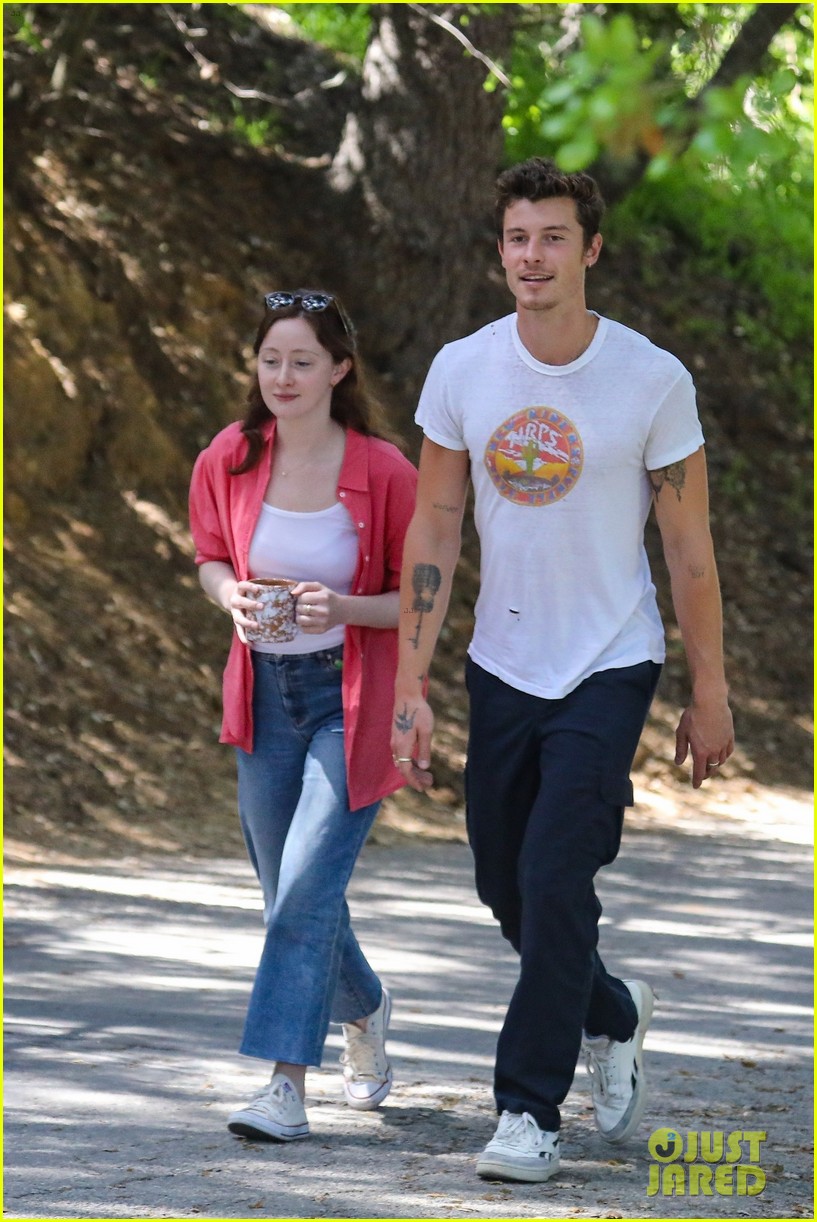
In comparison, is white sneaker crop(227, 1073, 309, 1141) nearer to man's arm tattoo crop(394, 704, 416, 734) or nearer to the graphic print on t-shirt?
man's arm tattoo crop(394, 704, 416, 734)

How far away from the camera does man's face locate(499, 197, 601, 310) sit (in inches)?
165

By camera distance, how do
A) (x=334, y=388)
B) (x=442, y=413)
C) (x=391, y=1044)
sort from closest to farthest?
1. (x=442, y=413)
2. (x=334, y=388)
3. (x=391, y=1044)

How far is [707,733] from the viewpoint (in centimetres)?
421

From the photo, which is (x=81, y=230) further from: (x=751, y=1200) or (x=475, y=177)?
(x=751, y=1200)

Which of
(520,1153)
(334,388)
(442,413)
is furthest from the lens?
(334,388)

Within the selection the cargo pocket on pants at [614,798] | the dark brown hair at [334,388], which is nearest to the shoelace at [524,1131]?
the cargo pocket on pants at [614,798]

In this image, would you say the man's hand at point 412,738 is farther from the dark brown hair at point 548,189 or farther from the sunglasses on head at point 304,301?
the dark brown hair at point 548,189

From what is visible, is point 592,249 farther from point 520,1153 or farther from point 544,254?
point 520,1153

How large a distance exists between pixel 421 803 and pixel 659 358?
5.95 metres

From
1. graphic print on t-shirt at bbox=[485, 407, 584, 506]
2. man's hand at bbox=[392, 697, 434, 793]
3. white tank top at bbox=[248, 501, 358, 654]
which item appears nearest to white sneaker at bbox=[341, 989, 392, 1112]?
man's hand at bbox=[392, 697, 434, 793]

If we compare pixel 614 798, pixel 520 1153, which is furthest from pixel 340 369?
pixel 520 1153

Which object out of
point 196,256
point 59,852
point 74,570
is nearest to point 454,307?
point 196,256

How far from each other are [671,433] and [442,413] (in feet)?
1.88

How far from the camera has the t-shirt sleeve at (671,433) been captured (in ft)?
13.6
